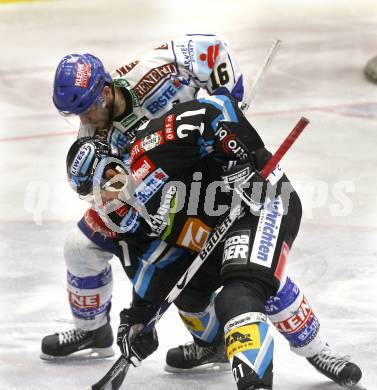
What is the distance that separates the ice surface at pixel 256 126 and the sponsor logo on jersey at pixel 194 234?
61 cm

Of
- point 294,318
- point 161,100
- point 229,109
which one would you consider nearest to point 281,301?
point 294,318

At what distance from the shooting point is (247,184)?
140 inches

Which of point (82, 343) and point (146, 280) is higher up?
point (146, 280)

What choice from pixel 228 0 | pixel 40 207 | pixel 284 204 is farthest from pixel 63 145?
pixel 228 0

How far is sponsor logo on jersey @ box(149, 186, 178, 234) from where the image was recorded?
3.65m

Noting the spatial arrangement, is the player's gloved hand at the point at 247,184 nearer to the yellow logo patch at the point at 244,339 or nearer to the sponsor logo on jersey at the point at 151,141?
the sponsor logo on jersey at the point at 151,141

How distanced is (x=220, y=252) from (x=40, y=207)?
2.24m

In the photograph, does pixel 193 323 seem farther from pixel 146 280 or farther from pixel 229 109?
pixel 229 109

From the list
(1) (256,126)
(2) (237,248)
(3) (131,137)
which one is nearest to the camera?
(2) (237,248)

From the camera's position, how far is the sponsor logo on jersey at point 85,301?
4.17m

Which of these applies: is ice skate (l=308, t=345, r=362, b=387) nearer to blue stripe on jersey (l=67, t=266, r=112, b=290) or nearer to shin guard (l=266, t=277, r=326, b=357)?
shin guard (l=266, t=277, r=326, b=357)

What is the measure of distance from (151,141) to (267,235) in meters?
0.50

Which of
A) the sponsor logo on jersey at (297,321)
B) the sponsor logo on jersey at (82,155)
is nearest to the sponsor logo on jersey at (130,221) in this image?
the sponsor logo on jersey at (82,155)

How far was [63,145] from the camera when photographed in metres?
6.71
